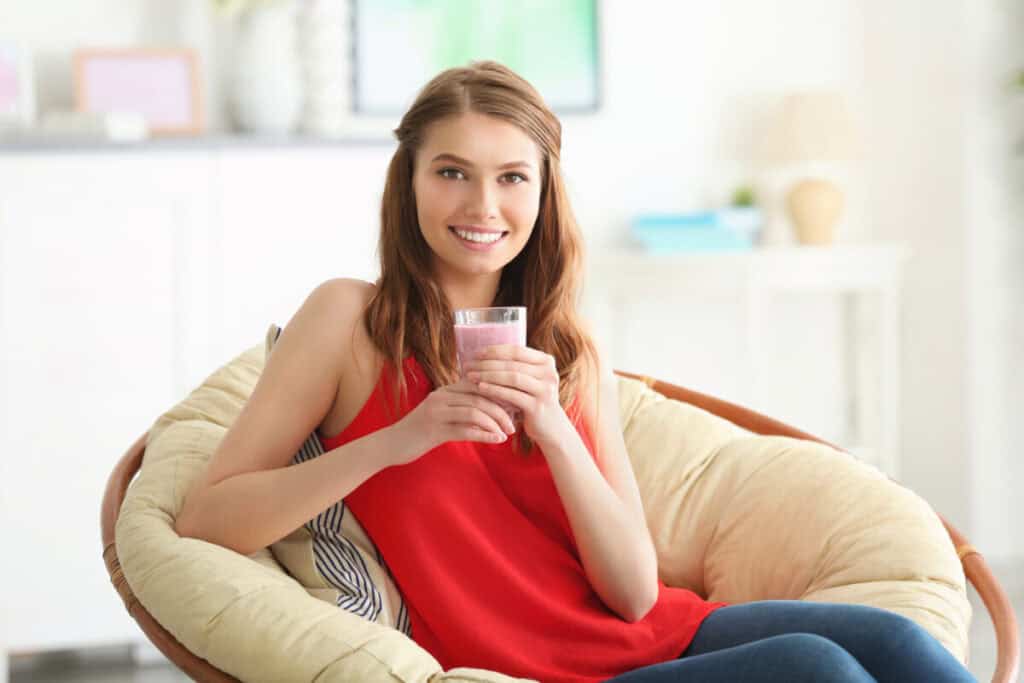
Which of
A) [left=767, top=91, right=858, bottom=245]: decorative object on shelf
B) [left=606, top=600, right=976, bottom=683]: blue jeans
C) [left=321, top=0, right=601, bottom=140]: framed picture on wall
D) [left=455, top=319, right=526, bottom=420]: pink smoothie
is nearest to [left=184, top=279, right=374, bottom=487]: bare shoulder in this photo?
[left=455, top=319, right=526, bottom=420]: pink smoothie

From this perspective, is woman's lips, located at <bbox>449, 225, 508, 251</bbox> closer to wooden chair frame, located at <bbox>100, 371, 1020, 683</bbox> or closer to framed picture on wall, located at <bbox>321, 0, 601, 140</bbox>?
wooden chair frame, located at <bbox>100, 371, 1020, 683</bbox>

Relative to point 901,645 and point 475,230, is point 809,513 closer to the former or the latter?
point 901,645

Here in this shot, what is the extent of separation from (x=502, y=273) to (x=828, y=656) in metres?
0.76

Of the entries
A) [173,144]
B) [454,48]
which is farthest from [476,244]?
[454,48]

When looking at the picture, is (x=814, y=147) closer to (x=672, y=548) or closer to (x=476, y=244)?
(x=672, y=548)

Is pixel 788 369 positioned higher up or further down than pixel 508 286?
further down

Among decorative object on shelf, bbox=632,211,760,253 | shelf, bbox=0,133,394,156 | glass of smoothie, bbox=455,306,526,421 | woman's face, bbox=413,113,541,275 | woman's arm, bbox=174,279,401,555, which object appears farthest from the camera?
decorative object on shelf, bbox=632,211,760,253

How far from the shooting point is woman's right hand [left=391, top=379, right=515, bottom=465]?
1.62 m

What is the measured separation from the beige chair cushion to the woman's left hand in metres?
0.30

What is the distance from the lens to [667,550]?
2.22m

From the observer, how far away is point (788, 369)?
4.90 m

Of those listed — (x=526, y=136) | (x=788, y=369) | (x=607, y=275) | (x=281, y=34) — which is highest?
(x=281, y=34)

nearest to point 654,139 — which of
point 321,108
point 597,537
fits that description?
point 321,108

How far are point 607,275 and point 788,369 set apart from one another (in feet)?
2.62
